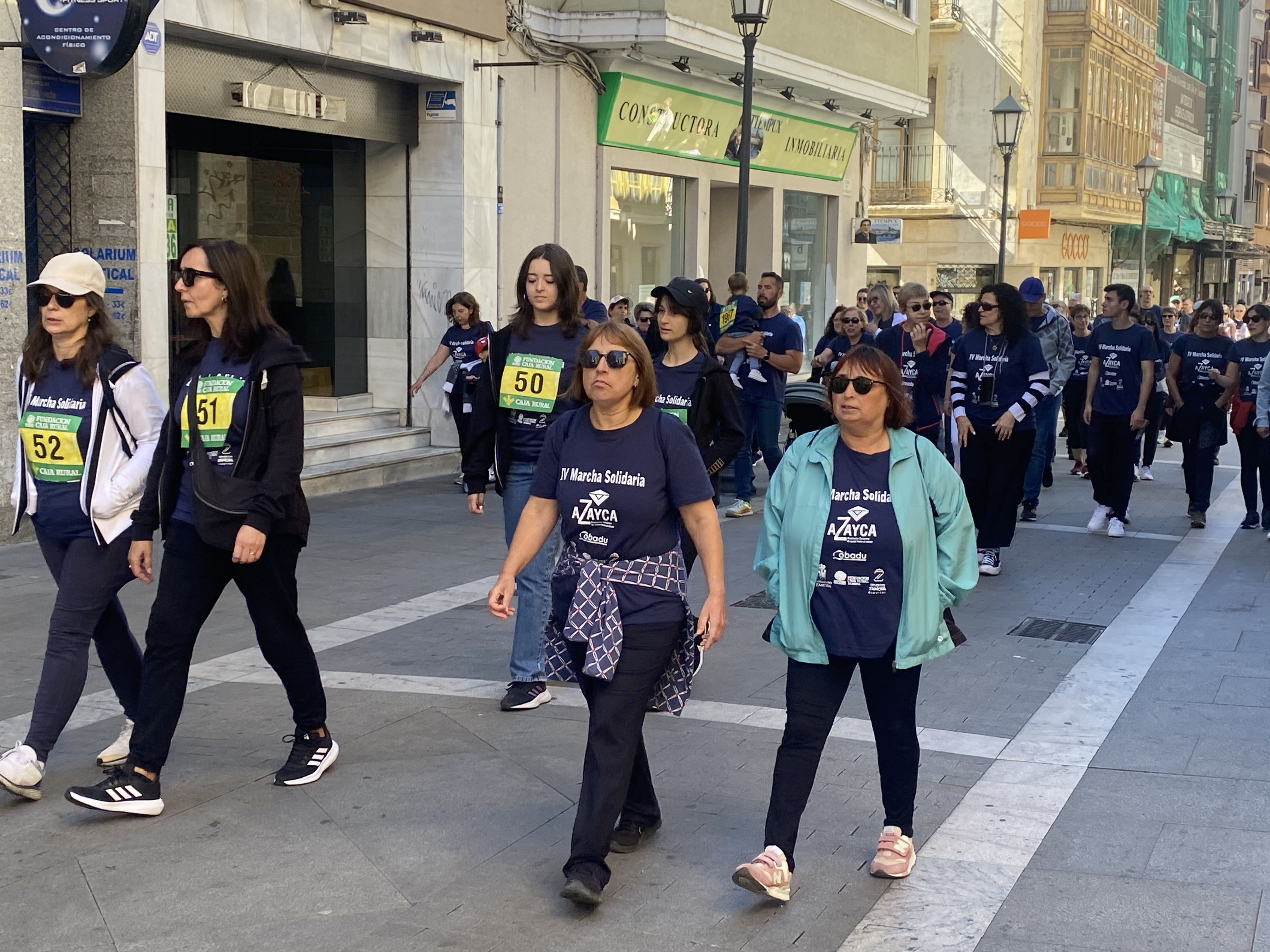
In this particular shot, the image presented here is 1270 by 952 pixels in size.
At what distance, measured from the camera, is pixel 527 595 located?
6.61 meters

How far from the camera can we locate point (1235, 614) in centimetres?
891

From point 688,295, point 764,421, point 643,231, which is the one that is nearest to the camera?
point 688,295

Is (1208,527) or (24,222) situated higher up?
(24,222)

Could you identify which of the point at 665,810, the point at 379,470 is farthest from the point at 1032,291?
the point at 665,810

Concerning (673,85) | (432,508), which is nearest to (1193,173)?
(673,85)

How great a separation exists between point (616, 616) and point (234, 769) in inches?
76.2

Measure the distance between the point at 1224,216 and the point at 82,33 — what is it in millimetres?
45578

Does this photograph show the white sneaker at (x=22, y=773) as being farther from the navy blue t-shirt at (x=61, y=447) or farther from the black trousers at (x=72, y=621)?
the navy blue t-shirt at (x=61, y=447)

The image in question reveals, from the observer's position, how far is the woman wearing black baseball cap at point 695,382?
6.56 m

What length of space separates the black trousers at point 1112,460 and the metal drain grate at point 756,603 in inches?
162

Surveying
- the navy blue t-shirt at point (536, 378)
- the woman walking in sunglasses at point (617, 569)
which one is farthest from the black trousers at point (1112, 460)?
the woman walking in sunglasses at point (617, 569)

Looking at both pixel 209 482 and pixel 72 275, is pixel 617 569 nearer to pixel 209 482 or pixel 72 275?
pixel 209 482

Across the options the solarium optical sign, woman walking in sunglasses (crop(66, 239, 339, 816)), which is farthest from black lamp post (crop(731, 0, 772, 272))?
woman walking in sunglasses (crop(66, 239, 339, 816))

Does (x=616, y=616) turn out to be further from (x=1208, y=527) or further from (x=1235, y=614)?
(x=1208, y=527)
